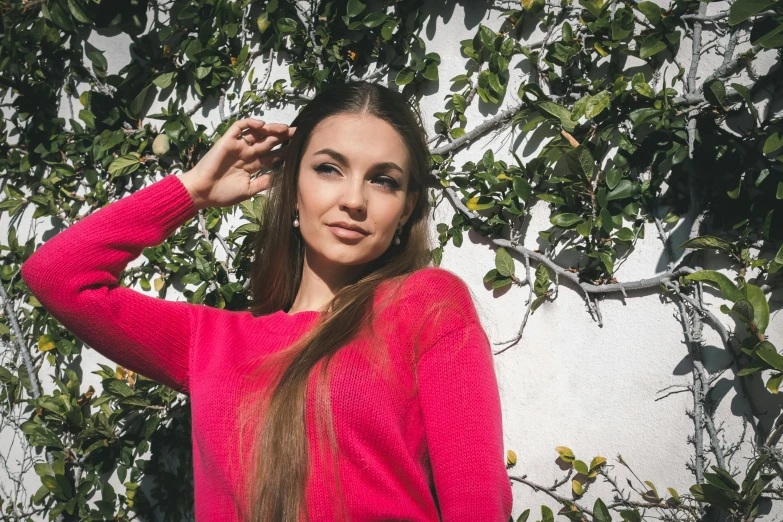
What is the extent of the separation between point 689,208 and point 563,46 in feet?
1.69

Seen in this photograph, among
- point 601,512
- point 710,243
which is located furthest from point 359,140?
point 601,512

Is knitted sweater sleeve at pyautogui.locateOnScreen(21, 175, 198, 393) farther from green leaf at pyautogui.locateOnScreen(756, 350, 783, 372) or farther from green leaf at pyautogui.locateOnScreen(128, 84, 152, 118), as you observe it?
green leaf at pyautogui.locateOnScreen(756, 350, 783, 372)

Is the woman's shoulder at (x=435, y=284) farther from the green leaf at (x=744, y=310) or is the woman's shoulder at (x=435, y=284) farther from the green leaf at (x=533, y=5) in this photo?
the green leaf at (x=533, y=5)

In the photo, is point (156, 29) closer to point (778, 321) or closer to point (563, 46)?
point (563, 46)

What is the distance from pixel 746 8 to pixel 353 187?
0.88 meters

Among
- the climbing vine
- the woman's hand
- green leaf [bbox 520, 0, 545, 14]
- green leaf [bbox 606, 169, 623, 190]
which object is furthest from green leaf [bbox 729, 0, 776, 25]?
the woman's hand

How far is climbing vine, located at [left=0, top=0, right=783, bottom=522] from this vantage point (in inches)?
60.1

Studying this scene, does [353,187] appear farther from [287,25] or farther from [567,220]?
[287,25]

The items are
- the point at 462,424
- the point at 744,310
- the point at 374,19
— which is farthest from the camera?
the point at 374,19

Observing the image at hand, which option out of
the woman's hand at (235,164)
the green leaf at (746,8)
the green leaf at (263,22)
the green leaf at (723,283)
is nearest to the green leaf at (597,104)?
the green leaf at (746,8)

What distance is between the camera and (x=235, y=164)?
1.78 meters

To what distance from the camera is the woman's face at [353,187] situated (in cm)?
150

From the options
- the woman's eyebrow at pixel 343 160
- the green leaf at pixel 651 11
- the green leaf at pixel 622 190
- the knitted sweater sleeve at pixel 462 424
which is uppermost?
the green leaf at pixel 651 11

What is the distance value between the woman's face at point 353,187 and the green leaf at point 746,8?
743mm
